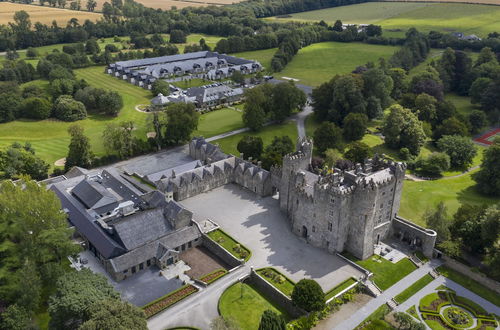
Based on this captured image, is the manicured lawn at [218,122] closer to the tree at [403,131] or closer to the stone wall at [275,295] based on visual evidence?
the tree at [403,131]

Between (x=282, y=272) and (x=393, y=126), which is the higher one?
(x=393, y=126)

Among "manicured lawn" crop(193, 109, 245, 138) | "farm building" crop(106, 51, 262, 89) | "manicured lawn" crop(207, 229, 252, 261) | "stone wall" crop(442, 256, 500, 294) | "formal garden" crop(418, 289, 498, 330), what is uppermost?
"farm building" crop(106, 51, 262, 89)

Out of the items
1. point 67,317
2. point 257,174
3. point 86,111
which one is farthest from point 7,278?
point 86,111

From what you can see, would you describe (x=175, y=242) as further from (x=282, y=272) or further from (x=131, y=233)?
(x=282, y=272)

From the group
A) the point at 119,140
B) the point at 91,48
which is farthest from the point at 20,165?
the point at 91,48

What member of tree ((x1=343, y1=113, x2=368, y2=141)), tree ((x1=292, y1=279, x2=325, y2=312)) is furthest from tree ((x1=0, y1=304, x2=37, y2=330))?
tree ((x1=343, y1=113, x2=368, y2=141))

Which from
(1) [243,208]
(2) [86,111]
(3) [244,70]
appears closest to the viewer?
(1) [243,208]

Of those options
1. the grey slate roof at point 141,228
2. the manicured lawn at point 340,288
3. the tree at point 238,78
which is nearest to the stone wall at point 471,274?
the manicured lawn at point 340,288

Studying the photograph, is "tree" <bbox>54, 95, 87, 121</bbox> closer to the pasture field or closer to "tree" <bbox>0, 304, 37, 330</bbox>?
the pasture field
